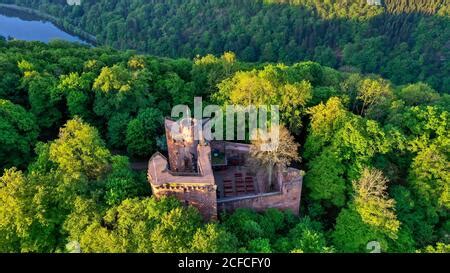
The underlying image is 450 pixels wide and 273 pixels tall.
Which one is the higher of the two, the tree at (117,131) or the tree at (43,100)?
the tree at (43,100)

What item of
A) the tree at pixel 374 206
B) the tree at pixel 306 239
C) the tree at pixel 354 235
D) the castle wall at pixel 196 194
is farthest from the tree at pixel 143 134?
the tree at pixel 374 206

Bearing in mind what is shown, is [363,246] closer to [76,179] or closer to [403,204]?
[403,204]

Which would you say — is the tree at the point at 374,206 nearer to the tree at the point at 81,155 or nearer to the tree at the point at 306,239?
the tree at the point at 306,239

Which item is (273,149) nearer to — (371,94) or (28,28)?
(371,94)

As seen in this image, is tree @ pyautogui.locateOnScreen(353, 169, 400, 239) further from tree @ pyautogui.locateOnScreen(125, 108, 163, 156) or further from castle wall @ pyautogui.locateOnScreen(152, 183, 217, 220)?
tree @ pyautogui.locateOnScreen(125, 108, 163, 156)

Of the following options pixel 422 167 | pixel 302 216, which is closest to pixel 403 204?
pixel 422 167

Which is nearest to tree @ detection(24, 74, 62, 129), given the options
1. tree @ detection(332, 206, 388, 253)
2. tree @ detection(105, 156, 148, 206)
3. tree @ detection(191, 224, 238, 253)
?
tree @ detection(105, 156, 148, 206)
